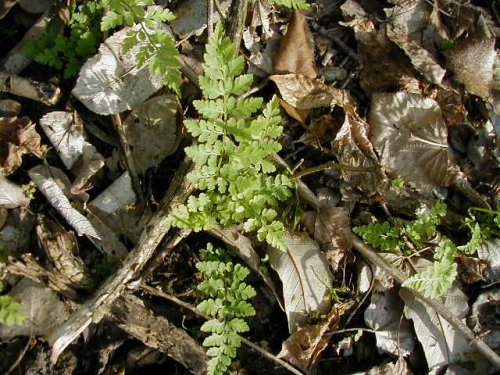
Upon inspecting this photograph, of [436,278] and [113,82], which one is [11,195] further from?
[436,278]

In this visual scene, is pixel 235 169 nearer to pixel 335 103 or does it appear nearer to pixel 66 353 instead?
pixel 335 103

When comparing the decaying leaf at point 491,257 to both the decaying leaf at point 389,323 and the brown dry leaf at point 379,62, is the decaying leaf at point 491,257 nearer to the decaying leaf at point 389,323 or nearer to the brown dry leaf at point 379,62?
the decaying leaf at point 389,323

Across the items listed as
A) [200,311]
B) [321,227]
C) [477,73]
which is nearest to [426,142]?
[477,73]

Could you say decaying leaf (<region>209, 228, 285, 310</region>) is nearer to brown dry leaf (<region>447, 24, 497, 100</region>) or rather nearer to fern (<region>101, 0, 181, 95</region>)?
fern (<region>101, 0, 181, 95</region>)

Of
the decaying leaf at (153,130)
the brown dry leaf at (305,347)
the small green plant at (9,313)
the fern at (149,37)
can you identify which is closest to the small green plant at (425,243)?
the brown dry leaf at (305,347)

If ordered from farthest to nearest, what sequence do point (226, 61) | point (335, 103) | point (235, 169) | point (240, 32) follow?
point (335, 103) < point (240, 32) < point (235, 169) < point (226, 61)

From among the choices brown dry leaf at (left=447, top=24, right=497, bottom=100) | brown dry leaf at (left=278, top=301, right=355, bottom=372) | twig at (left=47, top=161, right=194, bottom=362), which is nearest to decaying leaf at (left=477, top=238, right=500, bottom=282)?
brown dry leaf at (left=447, top=24, right=497, bottom=100)
